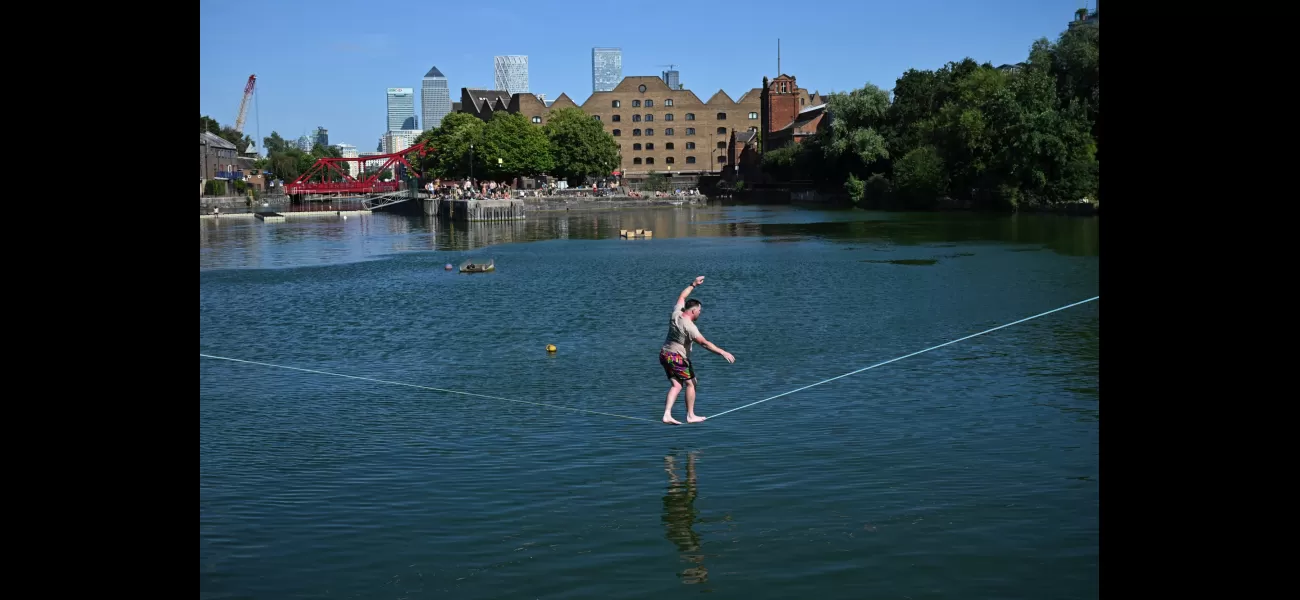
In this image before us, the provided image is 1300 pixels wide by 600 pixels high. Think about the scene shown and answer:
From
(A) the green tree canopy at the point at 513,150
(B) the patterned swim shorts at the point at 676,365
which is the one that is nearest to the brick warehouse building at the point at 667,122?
(A) the green tree canopy at the point at 513,150

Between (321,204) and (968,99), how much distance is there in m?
80.5

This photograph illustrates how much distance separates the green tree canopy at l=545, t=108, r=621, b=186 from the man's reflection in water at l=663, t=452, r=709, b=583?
428 ft

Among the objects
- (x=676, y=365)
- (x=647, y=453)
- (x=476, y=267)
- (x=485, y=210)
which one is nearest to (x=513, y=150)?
(x=485, y=210)

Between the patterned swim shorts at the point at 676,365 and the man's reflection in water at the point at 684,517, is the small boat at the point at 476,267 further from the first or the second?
the man's reflection in water at the point at 684,517

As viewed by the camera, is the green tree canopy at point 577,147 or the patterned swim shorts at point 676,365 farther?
the green tree canopy at point 577,147

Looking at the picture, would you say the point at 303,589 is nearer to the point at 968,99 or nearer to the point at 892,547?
the point at 892,547

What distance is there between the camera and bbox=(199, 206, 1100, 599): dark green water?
11.3m

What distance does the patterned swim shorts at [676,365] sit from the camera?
52.0ft

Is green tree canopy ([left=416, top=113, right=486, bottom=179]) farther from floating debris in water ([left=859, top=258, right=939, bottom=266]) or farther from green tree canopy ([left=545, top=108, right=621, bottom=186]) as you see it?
floating debris in water ([left=859, top=258, right=939, bottom=266])

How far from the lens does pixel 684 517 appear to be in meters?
12.9

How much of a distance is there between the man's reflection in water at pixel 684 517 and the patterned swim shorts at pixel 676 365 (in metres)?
1.16
